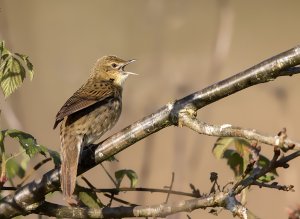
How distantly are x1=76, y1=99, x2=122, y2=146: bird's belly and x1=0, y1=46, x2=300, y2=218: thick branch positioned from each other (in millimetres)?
1227

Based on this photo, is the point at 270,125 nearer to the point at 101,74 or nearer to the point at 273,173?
the point at 101,74

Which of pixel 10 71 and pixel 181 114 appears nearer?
pixel 181 114

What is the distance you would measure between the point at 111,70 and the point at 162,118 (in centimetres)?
288

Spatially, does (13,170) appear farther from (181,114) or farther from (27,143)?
(181,114)

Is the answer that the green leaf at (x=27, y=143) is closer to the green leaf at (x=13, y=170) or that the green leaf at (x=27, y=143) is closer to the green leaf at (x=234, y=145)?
the green leaf at (x=13, y=170)

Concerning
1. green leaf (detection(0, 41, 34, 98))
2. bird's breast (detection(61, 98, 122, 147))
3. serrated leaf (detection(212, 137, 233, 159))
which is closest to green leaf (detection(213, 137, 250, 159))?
serrated leaf (detection(212, 137, 233, 159))

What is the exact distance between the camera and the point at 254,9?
16469mm

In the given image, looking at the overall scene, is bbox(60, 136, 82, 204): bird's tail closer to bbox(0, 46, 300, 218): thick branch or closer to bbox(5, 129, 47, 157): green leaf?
bbox(0, 46, 300, 218): thick branch

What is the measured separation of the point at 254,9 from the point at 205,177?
7755 mm

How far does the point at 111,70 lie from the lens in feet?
20.1

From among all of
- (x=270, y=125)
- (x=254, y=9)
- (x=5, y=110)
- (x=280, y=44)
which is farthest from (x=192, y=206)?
(x=254, y=9)

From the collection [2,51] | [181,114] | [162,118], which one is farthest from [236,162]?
[2,51]

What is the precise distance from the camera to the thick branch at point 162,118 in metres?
3.14

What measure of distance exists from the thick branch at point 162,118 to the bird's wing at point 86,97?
2.37 feet
